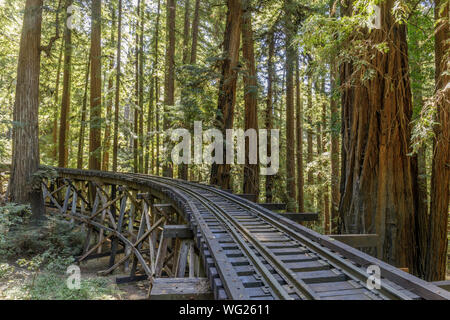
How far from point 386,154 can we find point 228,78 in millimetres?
7074

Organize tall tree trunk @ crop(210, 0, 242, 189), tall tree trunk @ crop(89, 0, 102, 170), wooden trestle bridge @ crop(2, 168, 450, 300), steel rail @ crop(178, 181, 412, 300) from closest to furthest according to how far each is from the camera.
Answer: steel rail @ crop(178, 181, 412, 300) < wooden trestle bridge @ crop(2, 168, 450, 300) < tall tree trunk @ crop(210, 0, 242, 189) < tall tree trunk @ crop(89, 0, 102, 170)

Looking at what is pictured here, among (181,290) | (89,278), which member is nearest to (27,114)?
(89,278)

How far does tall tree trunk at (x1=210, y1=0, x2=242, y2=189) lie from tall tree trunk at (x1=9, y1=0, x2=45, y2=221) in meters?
6.77

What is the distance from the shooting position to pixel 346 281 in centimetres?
281

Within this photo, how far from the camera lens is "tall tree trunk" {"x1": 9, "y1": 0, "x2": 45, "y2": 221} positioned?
1020 cm

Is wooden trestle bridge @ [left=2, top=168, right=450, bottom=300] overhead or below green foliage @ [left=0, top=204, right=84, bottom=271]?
overhead

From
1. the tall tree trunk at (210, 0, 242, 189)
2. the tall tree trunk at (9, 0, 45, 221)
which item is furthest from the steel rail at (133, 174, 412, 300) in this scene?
the tall tree trunk at (9, 0, 45, 221)

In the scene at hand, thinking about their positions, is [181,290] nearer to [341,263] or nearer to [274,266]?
[274,266]

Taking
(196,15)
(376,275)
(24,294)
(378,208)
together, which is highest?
(196,15)

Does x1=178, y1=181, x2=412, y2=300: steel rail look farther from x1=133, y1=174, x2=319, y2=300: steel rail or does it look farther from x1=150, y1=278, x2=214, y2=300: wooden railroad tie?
x1=150, y1=278, x2=214, y2=300: wooden railroad tie

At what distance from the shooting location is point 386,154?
5.27 meters
